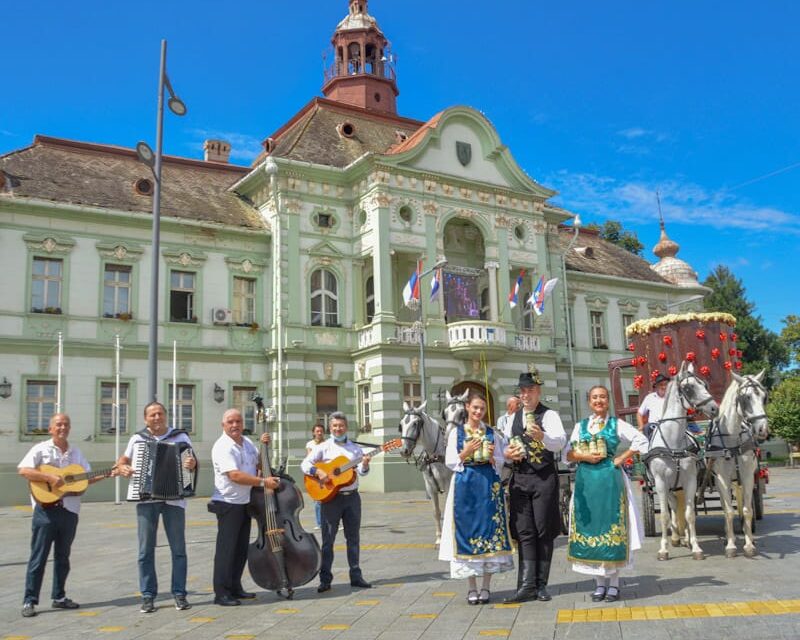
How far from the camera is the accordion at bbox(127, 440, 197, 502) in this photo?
7.67 metres

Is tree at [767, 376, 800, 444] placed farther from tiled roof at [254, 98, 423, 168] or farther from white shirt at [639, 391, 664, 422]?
white shirt at [639, 391, 664, 422]

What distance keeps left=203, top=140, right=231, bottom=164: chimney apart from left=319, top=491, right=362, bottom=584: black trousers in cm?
2665

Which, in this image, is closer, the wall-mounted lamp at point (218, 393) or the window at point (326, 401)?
the wall-mounted lamp at point (218, 393)

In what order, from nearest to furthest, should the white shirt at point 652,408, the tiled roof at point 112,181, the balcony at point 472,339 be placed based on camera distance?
the white shirt at point 652,408
the tiled roof at point 112,181
the balcony at point 472,339

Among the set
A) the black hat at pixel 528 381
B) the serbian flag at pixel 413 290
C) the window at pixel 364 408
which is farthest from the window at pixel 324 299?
the black hat at pixel 528 381

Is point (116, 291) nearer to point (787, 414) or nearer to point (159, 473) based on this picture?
point (159, 473)

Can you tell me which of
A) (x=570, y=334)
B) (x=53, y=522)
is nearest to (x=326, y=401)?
(x=570, y=334)

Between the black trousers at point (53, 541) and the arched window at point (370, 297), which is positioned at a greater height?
the arched window at point (370, 297)

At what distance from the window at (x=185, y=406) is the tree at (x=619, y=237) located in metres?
34.5

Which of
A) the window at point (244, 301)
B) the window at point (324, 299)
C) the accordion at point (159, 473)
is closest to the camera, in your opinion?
the accordion at point (159, 473)

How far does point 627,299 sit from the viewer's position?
36031mm

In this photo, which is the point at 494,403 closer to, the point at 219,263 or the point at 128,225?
the point at 219,263

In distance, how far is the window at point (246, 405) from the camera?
26.1m

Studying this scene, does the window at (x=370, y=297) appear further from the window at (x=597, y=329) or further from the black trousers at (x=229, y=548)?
the black trousers at (x=229, y=548)
